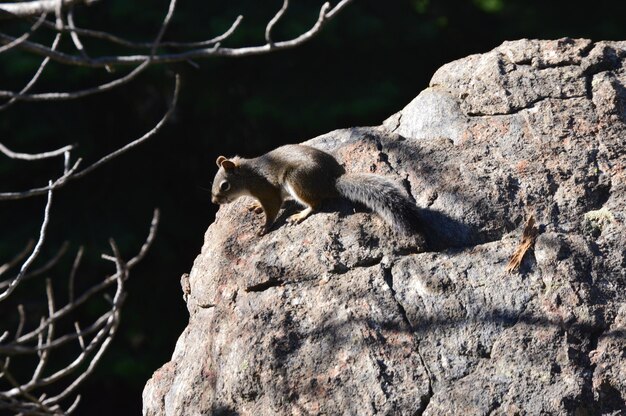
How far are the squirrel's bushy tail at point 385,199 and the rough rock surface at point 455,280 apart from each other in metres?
0.07

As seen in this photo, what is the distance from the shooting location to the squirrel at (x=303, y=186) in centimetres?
402

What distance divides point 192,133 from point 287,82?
1249 millimetres

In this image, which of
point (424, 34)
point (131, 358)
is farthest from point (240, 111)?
point (131, 358)

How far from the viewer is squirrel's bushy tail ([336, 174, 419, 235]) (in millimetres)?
3977

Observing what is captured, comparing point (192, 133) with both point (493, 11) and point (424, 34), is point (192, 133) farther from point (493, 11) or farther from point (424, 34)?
point (493, 11)

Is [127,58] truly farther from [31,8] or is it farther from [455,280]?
[455,280]

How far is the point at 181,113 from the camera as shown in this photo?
838cm

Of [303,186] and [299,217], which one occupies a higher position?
[303,186]

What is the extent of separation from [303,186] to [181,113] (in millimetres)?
4100

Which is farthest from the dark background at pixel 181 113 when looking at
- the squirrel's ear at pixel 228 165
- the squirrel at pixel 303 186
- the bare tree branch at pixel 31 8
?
the bare tree branch at pixel 31 8

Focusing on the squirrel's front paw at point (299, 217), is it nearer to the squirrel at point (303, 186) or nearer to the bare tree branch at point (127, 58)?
the squirrel at point (303, 186)

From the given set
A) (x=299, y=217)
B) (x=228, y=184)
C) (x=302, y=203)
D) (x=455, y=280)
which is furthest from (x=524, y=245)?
(x=228, y=184)

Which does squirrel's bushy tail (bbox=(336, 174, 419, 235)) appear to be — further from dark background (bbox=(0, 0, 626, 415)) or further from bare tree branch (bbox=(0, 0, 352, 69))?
dark background (bbox=(0, 0, 626, 415))

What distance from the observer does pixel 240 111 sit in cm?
818
